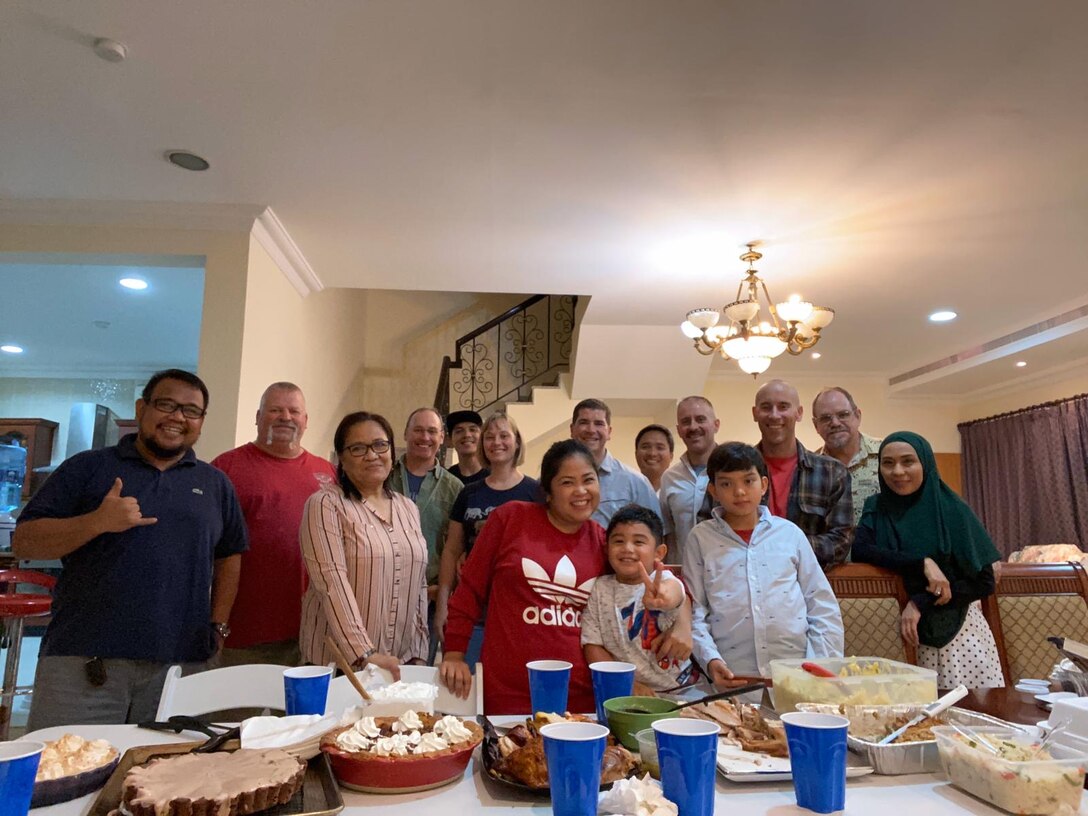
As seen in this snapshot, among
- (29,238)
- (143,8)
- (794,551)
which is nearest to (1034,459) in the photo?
(794,551)

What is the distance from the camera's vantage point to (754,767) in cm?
110

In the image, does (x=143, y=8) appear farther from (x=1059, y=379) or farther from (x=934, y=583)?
(x=1059, y=379)

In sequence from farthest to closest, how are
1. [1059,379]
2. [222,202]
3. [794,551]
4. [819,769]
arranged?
1. [1059,379]
2. [222,202]
3. [794,551]
4. [819,769]

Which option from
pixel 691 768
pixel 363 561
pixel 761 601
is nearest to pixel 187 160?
pixel 363 561

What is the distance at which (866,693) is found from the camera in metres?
1.32

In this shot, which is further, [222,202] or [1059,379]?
[1059,379]

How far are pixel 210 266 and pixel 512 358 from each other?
4624 mm

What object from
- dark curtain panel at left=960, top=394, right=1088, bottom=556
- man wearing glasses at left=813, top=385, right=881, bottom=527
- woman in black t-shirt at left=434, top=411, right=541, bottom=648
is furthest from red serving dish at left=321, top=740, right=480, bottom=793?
dark curtain panel at left=960, top=394, right=1088, bottom=556

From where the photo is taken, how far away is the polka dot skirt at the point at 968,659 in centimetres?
220

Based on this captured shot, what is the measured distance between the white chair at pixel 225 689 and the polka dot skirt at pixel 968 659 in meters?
1.99

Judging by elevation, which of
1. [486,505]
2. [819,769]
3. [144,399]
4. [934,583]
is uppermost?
[144,399]

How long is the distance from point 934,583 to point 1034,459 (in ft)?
19.8

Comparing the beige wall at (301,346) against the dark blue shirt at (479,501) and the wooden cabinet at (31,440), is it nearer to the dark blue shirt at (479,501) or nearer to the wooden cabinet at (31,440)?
the dark blue shirt at (479,501)

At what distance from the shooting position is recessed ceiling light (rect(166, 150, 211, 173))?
9.99 feet
